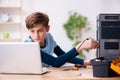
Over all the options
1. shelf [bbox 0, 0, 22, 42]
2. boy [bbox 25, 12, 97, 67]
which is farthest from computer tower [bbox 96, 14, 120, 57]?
shelf [bbox 0, 0, 22, 42]

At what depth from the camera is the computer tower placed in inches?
70.8

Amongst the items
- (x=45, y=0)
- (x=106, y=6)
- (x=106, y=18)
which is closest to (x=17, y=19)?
(x=45, y=0)

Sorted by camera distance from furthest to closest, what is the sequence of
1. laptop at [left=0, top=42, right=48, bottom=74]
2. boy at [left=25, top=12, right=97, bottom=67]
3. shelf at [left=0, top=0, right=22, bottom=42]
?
shelf at [left=0, top=0, right=22, bottom=42] < boy at [left=25, top=12, right=97, bottom=67] < laptop at [left=0, top=42, right=48, bottom=74]

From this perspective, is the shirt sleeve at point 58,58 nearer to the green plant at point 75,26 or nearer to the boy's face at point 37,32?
the boy's face at point 37,32

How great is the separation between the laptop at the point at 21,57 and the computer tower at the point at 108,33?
457 mm

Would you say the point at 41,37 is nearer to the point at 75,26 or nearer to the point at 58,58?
the point at 58,58

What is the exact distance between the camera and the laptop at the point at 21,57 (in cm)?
157

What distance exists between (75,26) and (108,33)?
3.07 metres

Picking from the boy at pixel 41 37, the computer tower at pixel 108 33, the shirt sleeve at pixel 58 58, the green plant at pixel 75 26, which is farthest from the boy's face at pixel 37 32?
the green plant at pixel 75 26

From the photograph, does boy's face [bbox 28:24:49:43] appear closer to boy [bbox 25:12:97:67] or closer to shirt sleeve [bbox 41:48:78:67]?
boy [bbox 25:12:97:67]

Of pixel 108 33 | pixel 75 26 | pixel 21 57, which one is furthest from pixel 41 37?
pixel 75 26

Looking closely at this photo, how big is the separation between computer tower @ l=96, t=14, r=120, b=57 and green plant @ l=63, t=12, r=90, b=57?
3.00 m

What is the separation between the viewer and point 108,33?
1.80 meters

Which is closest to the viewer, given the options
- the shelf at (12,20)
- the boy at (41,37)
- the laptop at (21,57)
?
the laptop at (21,57)
